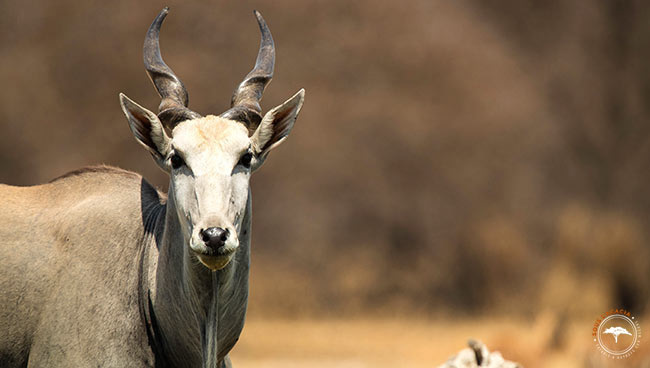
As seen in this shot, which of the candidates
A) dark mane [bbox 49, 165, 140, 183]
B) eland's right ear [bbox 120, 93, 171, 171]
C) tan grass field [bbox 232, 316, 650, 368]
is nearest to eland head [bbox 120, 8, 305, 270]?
eland's right ear [bbox 120, 93, 171, 171]

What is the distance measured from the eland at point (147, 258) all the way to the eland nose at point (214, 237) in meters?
0.12

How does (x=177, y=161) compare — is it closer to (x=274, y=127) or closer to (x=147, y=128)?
(x=147, y=128)

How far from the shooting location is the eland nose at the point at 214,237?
3.95 m

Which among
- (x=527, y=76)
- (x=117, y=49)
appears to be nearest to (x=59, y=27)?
(x=117, y=49)

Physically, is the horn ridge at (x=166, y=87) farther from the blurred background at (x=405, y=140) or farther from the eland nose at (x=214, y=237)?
the blurred background at (x=405, y=140)

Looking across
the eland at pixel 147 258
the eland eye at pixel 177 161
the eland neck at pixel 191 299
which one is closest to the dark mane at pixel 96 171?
the eland at pixel 147 258

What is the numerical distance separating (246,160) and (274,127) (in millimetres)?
319

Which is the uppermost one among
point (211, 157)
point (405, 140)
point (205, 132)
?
point (405, 140)

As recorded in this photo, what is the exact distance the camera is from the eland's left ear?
180 inches

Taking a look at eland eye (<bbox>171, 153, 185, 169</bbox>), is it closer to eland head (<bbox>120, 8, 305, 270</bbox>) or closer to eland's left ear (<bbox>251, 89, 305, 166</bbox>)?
eland head (<bbox>120, 8, 305, 270</bbox>)

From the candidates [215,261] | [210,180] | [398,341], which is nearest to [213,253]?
[215,261]

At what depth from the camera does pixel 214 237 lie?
12.9 feet

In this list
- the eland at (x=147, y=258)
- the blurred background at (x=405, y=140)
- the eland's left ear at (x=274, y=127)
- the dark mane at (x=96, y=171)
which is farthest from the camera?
the blurred background at (x=405, y=140)

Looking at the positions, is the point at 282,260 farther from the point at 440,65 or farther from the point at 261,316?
the point at 440,65
